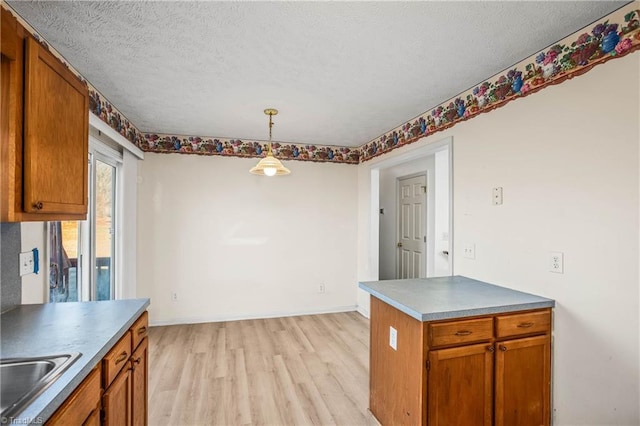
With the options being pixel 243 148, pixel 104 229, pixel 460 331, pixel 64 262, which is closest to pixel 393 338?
pixel 460 331

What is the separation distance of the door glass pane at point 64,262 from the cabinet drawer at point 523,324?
2696mm

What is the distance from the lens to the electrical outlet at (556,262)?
1.78 metres

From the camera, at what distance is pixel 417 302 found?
5.75ft

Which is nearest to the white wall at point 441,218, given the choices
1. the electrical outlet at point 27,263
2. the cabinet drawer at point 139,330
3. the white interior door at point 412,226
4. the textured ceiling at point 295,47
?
the white interior door at point 412,226

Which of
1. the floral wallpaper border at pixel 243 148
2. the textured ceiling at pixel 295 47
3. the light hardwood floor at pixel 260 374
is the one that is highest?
the textured ceiling at pixel 295 47

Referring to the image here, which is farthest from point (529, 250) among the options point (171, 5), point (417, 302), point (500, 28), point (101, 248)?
point (101, 248)

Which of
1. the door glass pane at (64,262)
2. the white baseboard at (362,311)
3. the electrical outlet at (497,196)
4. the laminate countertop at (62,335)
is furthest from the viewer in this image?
the white baseboard at (362,311)

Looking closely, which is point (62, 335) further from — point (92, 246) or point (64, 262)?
point (92, 246)

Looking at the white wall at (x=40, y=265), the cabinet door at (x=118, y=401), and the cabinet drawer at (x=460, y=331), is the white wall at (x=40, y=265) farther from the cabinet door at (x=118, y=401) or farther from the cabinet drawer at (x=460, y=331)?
the cabinet drawer at (x=460, y=331)

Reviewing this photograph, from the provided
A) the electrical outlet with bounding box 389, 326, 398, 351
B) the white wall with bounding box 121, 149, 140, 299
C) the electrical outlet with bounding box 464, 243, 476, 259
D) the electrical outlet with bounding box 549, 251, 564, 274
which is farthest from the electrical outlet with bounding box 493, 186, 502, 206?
the white wall with bounding box 121, 149, 140, 299

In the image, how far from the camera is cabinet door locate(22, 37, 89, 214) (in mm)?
1259

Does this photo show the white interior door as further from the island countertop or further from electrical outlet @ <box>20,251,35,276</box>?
electrical outlet @ <box>20,251,35,276</box>

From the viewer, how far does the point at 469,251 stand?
2430 mm

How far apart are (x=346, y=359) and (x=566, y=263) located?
200 centimetres
